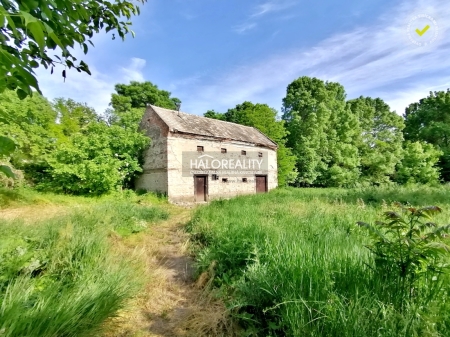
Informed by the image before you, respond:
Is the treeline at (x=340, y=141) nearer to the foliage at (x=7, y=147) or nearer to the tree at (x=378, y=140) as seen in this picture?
the tree at (x=378, y=140)

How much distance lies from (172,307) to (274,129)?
21598mm

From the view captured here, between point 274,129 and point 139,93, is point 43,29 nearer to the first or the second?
point 274,129

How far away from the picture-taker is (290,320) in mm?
1806

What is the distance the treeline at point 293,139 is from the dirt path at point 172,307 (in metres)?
9.67

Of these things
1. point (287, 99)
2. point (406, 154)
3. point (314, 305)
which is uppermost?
point (287, 99)

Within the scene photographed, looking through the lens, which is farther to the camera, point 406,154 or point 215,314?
point 406,154

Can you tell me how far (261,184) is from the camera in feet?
60.5

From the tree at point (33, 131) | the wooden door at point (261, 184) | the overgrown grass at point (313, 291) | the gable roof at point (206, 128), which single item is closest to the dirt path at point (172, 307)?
the overgrown grass at point (313, 291)

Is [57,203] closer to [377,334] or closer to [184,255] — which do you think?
[184,255]

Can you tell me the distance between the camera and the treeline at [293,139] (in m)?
12.1

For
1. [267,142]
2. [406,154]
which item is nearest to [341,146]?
[406,154]

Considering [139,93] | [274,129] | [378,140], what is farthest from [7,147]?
[139,93]

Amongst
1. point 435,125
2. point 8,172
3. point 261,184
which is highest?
point 435,125

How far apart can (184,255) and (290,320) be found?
3.15 metres
